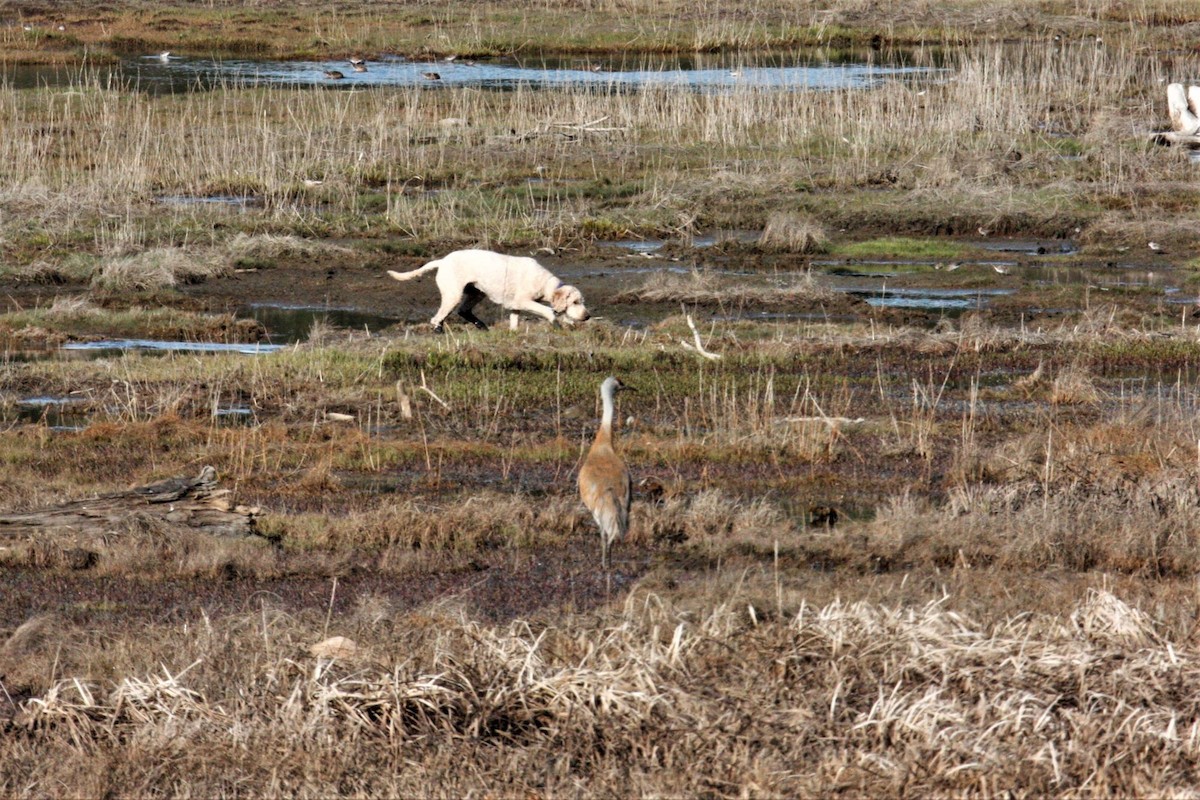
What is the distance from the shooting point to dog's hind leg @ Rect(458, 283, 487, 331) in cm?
1645

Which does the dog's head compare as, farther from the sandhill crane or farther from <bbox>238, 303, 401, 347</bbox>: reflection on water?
the sandhill crane

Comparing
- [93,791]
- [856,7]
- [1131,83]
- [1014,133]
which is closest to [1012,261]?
[1014,133]

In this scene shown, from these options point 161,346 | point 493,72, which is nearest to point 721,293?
point 161,346

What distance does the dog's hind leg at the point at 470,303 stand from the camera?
1645cm

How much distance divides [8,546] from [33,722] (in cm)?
301

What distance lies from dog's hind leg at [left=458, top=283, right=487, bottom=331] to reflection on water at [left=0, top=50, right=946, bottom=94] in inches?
638

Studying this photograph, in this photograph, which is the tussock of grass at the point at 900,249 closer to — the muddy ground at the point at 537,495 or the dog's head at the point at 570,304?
the muddy ground at the point at 537,495

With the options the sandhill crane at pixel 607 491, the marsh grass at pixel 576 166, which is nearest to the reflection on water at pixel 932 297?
the marsh grass at pixel 576 166

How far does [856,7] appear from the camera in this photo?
47.1 meters

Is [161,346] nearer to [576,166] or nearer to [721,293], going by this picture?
[721,293]

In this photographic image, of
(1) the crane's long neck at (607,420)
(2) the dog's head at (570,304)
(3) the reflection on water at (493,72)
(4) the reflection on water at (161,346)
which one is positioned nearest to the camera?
(1) the crane's long neck at (607,420)

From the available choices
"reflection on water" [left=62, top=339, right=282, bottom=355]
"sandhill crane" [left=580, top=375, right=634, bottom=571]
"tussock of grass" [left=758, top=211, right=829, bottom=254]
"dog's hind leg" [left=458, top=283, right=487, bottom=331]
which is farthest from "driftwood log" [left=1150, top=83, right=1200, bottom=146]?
"sandhill crane" [left=580, top=375, right=634, bottom=571]

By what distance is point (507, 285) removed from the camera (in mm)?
16219

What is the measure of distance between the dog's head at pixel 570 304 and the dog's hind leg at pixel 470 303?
840 millimetres
